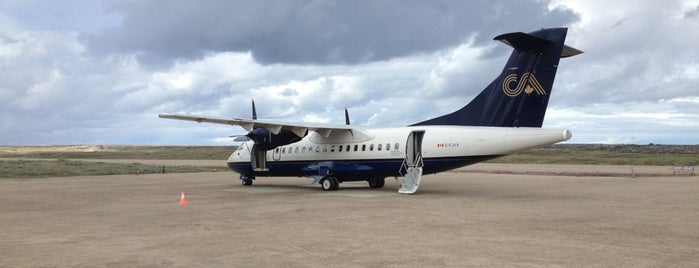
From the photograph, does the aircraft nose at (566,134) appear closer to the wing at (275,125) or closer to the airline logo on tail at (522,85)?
the airline logo on tail at (522,85)

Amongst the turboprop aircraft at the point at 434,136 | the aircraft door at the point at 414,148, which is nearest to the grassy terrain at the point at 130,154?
the turboprop aircraft at the point at 434,136

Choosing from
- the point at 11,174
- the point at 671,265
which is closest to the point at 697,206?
the point at 671,265

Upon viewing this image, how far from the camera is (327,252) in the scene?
31.9 feet

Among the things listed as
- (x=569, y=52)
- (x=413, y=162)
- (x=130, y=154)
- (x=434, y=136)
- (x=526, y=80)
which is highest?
(x=569, y=52)

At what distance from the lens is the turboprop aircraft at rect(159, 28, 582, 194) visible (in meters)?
20.0

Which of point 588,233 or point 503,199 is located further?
point 503,199

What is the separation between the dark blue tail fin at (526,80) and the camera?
1983cm

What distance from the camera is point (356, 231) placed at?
12281 mm

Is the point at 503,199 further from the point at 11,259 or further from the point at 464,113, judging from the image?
the point at 11,259

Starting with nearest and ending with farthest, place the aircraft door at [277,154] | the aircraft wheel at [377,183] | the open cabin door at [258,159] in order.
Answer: the aircraft wheel at [377,183]
the aircraft door at [277,154]
the open cabin door at [258,159]

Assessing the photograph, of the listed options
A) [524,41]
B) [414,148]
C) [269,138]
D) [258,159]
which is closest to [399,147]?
[414,148]

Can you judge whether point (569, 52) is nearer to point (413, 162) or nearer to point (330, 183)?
point (413, 162)

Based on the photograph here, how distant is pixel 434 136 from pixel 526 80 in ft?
12.8

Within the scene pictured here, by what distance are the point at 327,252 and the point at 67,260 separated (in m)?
3.93
